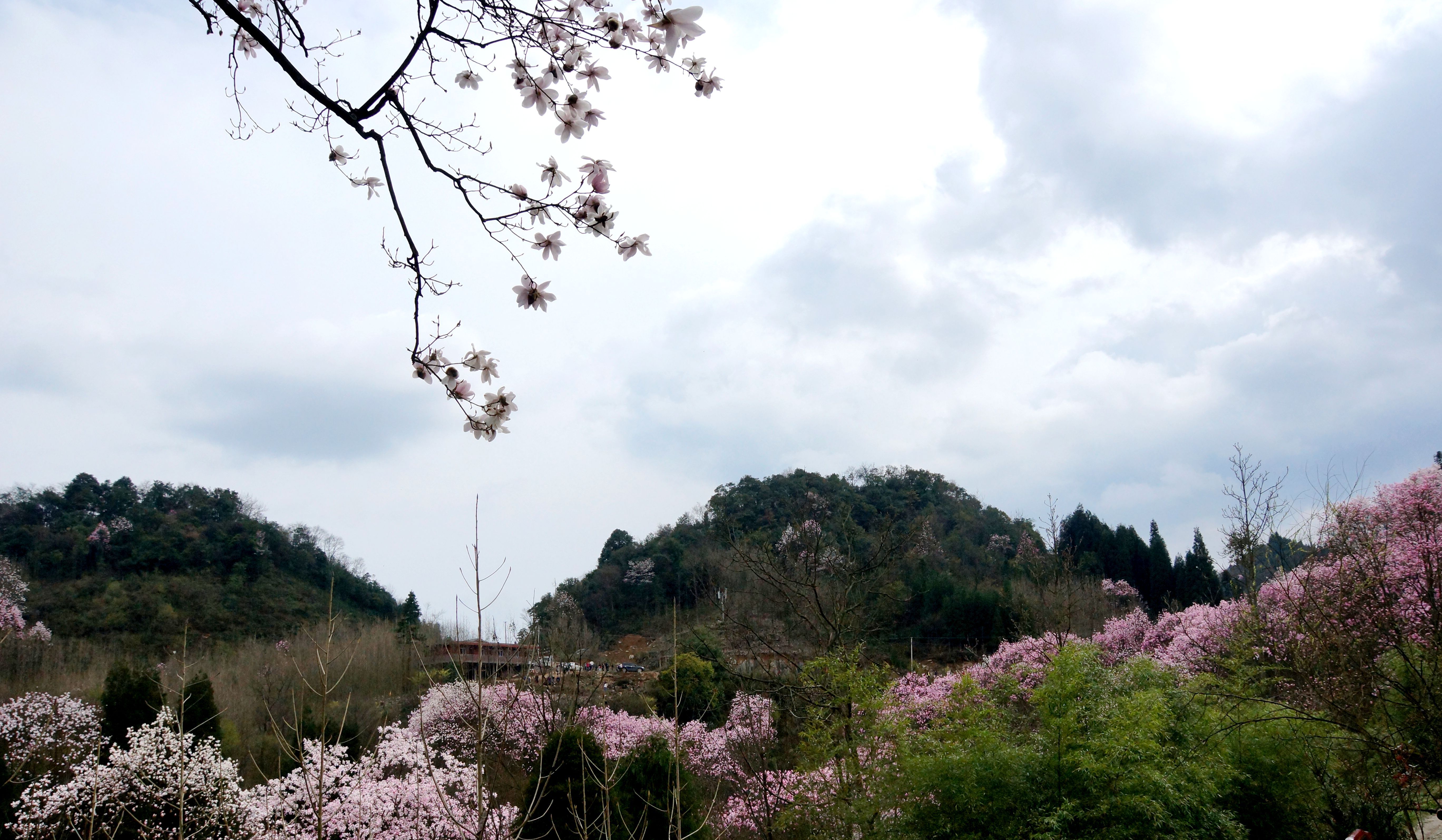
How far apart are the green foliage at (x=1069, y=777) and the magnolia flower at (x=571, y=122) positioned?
5.06 metres

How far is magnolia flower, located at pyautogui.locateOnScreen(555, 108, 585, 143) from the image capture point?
6.98ft

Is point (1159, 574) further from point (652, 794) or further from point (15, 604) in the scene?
point (15, 604)

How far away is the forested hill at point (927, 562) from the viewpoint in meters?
25.5

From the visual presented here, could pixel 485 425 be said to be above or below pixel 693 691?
above

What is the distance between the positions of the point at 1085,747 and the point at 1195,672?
6859mm

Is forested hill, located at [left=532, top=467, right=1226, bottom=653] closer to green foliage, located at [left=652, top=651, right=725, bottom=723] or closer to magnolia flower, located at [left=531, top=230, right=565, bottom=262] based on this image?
green foliage, located at [left=652, top=651, right=725, bottom=723]

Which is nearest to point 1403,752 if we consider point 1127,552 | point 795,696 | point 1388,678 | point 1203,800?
point 1388,678

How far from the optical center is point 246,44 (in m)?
2.58

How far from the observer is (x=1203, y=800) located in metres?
5.52

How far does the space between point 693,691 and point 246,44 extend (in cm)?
1594

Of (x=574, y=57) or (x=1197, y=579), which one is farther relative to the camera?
(x=1197, y=579)

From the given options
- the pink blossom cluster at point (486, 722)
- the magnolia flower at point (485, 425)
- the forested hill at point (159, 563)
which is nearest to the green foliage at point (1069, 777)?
the pink blossom cluster at point (486, 722)

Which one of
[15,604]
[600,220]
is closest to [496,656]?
[600,220]

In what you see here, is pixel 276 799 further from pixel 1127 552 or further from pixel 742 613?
pixel 1127 552
